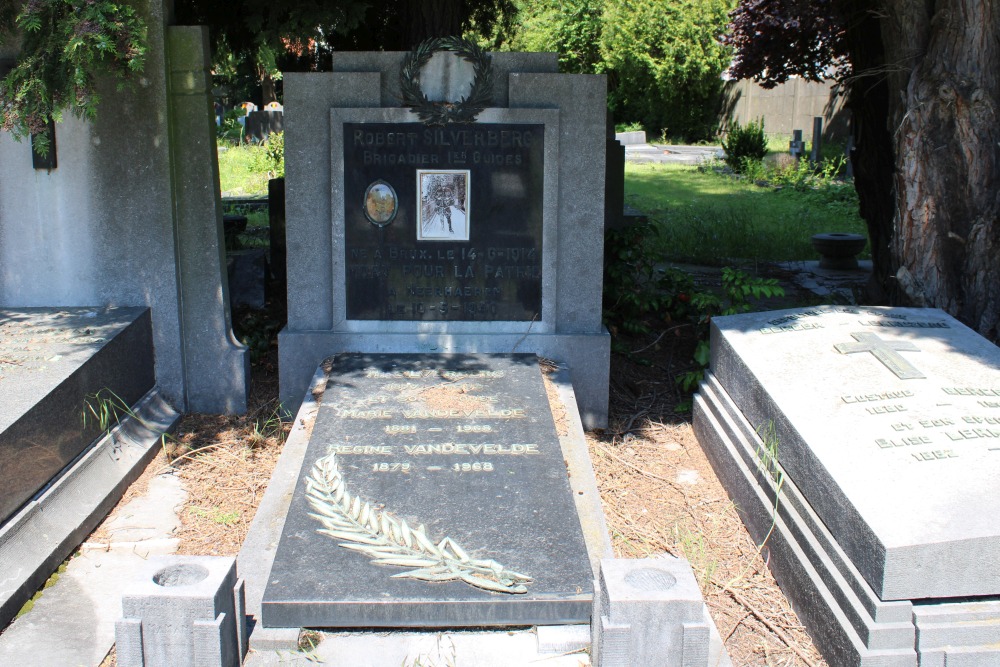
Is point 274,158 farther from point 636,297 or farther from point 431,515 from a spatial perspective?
point 431,515

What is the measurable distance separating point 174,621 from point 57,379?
5.68 ft

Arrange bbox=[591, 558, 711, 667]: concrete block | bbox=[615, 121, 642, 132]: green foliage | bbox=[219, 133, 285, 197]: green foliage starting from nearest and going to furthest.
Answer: bbox=[591, 558, 711, 667]: concrete block → bbox=[219, 133, 285, 197]: green foliage → bbox=[615, 121, 642, 132]: green foliage

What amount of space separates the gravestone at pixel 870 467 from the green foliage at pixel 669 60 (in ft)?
73.3

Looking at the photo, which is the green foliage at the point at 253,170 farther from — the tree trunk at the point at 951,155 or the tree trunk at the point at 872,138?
the tree trunk at the point at 951,155

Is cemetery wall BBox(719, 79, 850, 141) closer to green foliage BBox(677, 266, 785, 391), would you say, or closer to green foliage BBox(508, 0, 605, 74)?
green foliage BBox(508, 0, 605, 74)

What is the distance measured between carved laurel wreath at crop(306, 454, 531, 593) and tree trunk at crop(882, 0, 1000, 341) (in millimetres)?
3314

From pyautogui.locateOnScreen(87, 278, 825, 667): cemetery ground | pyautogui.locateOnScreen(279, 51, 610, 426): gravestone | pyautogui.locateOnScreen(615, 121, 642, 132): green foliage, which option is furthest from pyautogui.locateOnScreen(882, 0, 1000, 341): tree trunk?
pyautogui.locateOnScreen(615, 121, 642, 132): green foliage

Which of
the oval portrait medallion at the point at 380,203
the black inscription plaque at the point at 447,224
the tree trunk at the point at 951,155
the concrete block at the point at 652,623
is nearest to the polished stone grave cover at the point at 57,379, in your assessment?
the black inscription plaque at the point at 447,224

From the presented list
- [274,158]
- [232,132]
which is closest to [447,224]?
[274,158]

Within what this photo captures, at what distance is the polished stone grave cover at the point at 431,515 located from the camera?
3.00 m

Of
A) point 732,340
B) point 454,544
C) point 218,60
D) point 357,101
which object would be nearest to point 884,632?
point 454,544

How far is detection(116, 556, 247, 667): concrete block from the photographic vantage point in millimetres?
2666

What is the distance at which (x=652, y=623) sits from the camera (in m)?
2.65

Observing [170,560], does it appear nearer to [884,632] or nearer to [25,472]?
[25,472]
